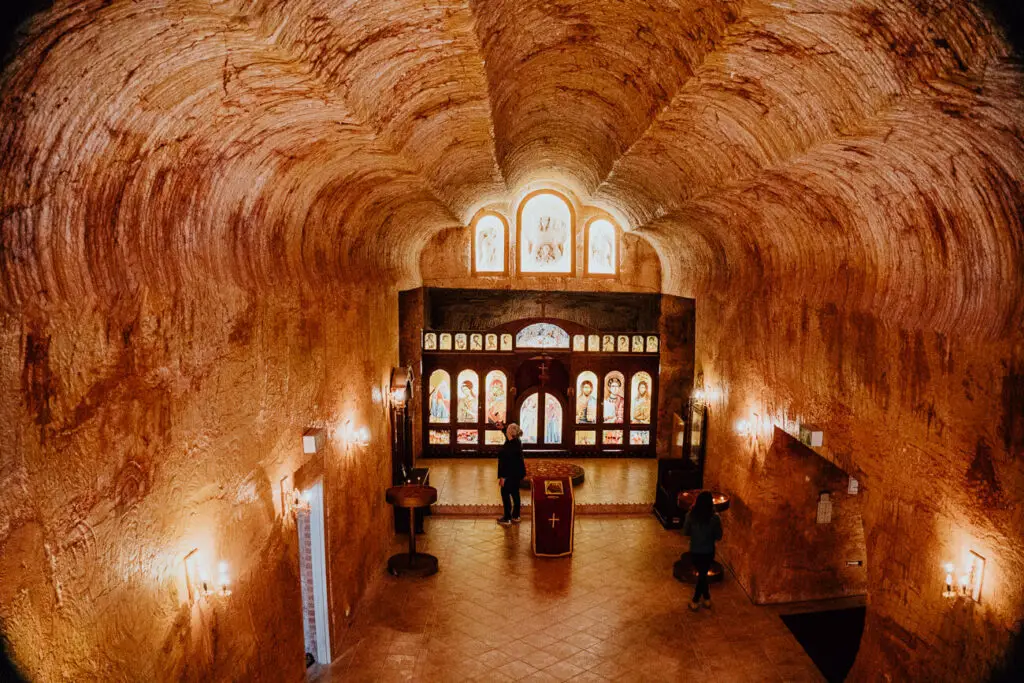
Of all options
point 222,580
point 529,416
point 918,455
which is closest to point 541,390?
point 529,416

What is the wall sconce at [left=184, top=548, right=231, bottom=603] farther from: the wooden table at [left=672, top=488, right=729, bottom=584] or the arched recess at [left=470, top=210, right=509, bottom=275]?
the arched recess at [left=470, top=210, right=509, bottom=275]

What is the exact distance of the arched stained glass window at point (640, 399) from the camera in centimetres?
1495

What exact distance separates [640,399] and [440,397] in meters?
4.35

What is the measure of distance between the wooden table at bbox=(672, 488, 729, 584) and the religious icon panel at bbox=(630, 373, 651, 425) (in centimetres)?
497

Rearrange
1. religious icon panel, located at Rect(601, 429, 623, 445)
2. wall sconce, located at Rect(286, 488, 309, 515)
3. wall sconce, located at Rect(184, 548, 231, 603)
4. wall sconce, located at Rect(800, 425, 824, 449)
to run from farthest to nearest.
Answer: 1. religious icon panel, located at Rect(601, 429, 623, 445)
2. wall sconce, located at Rect(800, 425, 824, 449)
3. wall sconce, located at Rect(286, 488, 309, 515)
4. wall sconce, located at Rect(184, 548, 231, 603)

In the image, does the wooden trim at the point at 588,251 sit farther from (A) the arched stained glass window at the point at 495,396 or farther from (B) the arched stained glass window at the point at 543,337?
(A) the arched stained glass window at the point at 495,396

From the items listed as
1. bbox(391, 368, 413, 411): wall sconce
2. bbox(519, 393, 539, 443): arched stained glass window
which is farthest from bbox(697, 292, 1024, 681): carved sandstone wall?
bbox(519, 393, 539, 443): arched stained glass window

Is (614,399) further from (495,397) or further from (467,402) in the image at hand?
(467,402)

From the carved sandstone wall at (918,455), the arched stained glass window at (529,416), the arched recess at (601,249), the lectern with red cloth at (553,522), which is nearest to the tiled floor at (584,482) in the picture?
the arched stained glass window at (529,416)

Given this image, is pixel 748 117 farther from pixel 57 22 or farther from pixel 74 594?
pixel 74 594

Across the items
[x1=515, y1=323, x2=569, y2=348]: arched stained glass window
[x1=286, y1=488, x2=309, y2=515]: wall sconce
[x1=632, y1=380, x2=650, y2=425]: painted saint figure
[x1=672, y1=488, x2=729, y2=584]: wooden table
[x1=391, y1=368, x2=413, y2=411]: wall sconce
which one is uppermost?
[x1=515, y1=323, x2=569, y2=348]: arched stained glass window

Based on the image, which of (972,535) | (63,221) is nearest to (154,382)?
(63,221)

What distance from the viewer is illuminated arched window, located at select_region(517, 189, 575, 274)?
1383cm

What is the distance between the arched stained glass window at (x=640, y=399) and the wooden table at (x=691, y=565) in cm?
497
